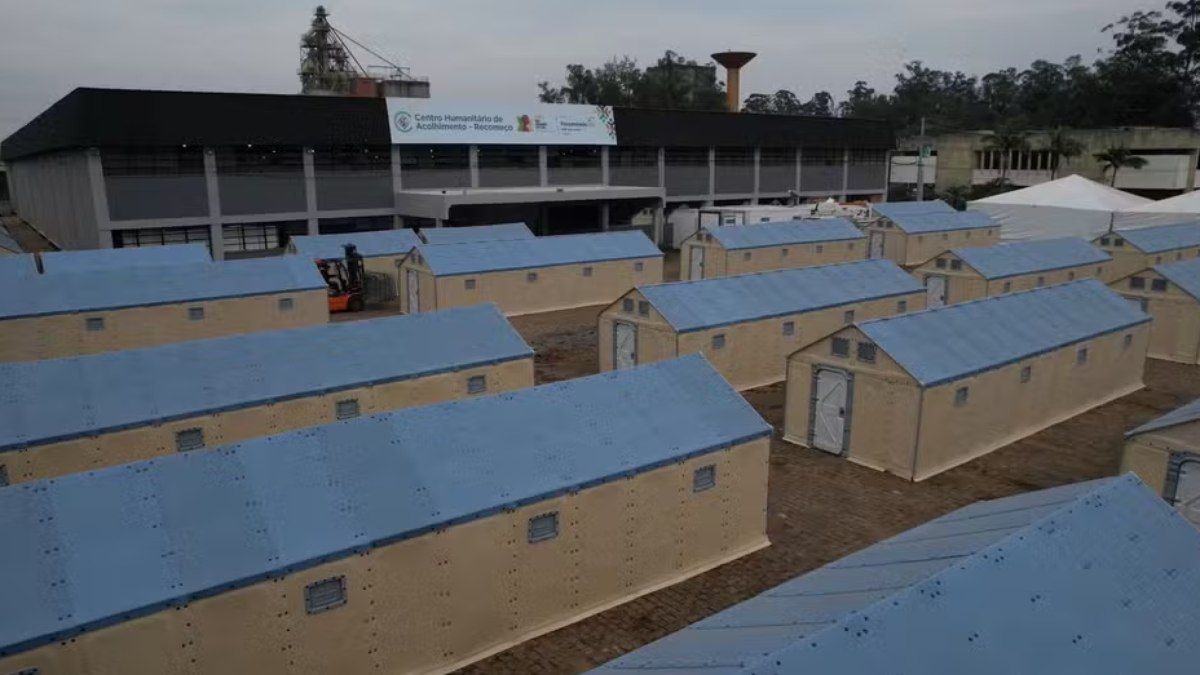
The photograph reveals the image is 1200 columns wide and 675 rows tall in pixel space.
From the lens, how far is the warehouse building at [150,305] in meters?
22.9

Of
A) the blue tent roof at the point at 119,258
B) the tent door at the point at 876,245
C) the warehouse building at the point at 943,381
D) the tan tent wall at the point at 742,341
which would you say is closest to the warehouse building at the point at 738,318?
the tan tent wall at the point at 742,341

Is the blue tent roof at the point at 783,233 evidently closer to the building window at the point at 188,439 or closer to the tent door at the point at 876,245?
the tent door at the point at 876,245

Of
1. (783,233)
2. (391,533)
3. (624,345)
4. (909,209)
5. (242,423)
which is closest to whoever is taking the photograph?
(391,533)

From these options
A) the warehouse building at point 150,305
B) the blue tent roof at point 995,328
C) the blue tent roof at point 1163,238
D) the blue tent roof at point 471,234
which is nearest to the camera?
the blue tent roof at point 995,328

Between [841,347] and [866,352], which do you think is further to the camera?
[841,347]

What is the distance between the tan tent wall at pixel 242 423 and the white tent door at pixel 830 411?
21.2 ft

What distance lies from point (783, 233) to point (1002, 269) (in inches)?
485

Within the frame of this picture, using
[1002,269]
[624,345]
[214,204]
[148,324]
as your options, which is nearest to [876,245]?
[1002,269]

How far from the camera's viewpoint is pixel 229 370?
15.4 metres

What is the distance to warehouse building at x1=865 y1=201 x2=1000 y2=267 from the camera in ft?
145

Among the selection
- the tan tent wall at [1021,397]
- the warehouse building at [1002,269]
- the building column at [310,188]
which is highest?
the building column at [310,188]

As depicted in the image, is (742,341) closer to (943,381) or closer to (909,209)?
(943,381)

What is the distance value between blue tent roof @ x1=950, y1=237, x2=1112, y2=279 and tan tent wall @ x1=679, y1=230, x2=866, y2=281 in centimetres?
961

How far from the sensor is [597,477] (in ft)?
35.9
